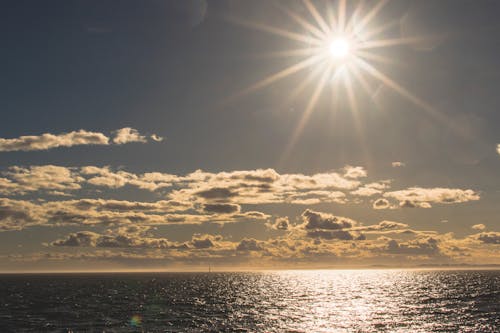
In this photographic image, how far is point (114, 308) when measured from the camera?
103688 mm

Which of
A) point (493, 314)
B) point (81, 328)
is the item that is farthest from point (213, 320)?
point (493, 314)

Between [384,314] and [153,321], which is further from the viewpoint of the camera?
[384,314]

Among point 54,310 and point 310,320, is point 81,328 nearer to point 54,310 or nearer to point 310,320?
point 54,310

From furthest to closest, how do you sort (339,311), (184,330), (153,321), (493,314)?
(339,311)
(493,314)
(153,321)
(184,330)

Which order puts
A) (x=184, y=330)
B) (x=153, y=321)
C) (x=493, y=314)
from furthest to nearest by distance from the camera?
1. (x=493, y=314)
2. (x=153, y=321)
3. (x=184, y=330)

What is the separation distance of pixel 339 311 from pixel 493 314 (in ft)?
104

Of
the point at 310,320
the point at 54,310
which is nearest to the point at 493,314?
the point at 310,320

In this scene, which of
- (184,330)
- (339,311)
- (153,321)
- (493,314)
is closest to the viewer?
(184,330)

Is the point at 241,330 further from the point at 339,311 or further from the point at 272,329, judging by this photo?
the point at 339,311

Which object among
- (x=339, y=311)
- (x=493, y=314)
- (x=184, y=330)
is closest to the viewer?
(x=184, y=330)

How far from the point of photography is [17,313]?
9481 centimetres

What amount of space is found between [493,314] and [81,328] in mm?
81035

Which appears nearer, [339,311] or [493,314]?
[493,314]

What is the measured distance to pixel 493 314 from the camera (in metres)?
91.5
